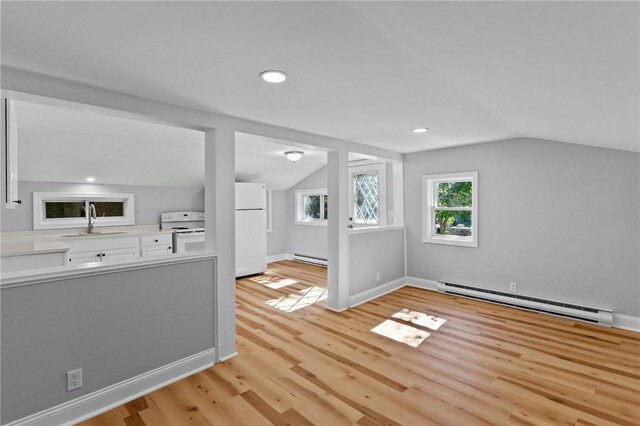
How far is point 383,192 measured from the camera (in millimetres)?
5664

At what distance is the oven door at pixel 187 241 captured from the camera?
5457mm

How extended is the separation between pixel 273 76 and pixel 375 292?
3.49 meters

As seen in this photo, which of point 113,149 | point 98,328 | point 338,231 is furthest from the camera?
point 113,149

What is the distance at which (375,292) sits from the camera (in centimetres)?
459

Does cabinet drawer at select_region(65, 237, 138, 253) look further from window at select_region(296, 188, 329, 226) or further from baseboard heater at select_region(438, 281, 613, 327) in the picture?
baseboard heater at select_region(438, 281, 613, 327)

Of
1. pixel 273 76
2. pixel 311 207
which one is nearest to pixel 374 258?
pixel 311 207

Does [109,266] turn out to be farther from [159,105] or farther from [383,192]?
[383,192]

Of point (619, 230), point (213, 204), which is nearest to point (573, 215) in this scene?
point (619, 230)

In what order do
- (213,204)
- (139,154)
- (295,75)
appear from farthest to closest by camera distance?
(139,154), (213,204), (295,75)

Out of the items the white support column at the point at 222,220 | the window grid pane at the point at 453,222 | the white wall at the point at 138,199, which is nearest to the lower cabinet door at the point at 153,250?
the white wall at the point at 138,199

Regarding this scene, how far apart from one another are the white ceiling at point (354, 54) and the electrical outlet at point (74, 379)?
189 cm

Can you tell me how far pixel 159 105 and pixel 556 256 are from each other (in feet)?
14.8

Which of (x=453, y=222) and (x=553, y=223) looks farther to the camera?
(x=453, y=222)

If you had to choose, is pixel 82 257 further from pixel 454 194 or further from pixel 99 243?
pixel 454 194
